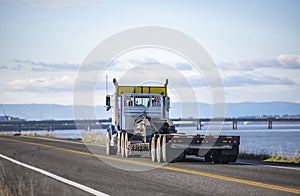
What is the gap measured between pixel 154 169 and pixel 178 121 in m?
8.08

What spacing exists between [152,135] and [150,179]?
7.94 m

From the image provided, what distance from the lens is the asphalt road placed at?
13.2 m

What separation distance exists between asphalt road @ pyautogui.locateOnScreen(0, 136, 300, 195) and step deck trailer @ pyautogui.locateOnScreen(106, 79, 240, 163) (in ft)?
2.42

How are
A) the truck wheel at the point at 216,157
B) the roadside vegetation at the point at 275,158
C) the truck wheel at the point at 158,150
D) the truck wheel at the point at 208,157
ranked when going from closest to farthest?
the truck wheel at the point at 216,157, the truck wheel at the point at 158,150, the truck wheel at the point at 208,157, the roadside vegetation at the point at 275,158

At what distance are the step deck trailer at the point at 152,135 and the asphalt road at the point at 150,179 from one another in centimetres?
74

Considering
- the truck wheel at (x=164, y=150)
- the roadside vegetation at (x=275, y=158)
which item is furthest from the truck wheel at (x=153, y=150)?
the roadside vegetation at (x=275, y=158)

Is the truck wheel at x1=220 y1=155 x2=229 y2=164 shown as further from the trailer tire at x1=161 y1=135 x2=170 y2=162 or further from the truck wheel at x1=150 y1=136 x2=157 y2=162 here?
the truck wheel at x1=150 y1=136 x2=157 y2=162

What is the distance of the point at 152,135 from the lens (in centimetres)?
2353

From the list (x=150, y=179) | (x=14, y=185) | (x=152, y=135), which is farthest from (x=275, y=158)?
(x=14, y=185)

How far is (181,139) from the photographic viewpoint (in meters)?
21.0

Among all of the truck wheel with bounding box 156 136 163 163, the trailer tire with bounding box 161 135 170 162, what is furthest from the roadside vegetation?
the truck wheel with bounding box 156 136 163 163

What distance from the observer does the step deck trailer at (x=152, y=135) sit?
20.9 m

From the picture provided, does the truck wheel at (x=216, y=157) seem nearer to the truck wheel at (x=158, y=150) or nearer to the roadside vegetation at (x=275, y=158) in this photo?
the truck wheel at (x=158, y=150)

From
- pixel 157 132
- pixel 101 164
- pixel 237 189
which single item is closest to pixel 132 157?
pixel 157 132
